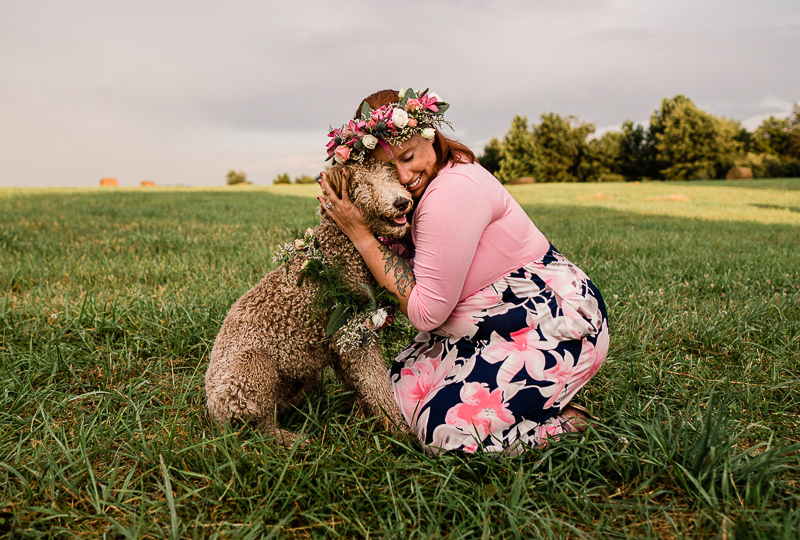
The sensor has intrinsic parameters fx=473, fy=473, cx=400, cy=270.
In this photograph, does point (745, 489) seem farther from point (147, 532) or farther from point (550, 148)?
point (550, 148)

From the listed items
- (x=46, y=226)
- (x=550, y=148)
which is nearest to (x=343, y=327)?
(x=46, y=226)

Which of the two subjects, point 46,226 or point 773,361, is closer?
point 773,361

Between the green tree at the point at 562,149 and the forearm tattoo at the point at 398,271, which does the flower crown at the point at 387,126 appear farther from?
the green tree at the point at 562,149

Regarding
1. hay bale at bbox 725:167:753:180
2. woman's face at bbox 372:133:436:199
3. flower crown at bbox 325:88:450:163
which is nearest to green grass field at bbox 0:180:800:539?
woman's face at bbox 372:133:436:199

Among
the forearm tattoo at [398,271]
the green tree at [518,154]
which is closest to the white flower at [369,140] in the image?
the forearm tattoo at [398,271]

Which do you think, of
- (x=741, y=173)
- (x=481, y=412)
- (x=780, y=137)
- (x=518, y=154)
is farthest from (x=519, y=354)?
(x=780, y=137)

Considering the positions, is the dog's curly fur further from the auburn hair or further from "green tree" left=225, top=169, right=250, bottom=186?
"green tree" left=225, top=169, right=250, bottom=186

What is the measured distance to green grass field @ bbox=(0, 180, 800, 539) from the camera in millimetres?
1701

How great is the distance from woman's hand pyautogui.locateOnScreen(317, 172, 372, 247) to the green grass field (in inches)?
33.4

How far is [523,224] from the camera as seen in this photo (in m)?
2.35

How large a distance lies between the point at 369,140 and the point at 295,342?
981 millimetres

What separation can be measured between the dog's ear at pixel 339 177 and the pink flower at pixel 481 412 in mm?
1102

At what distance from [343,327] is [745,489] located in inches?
65.1

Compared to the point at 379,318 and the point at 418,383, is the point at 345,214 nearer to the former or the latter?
the point at 379,318
